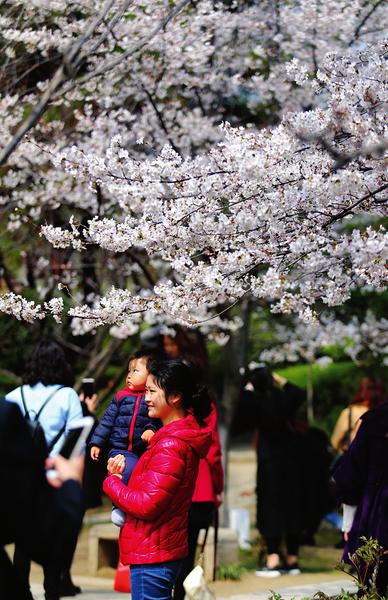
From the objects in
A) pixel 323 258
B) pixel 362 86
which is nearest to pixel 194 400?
pixel 323 258

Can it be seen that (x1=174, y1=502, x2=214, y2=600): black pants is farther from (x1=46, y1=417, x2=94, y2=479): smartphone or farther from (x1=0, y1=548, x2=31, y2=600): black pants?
(x1=0, y1=548, x2=31, y2=600): black pants

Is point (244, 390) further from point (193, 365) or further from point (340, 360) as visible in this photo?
point (340, 360)

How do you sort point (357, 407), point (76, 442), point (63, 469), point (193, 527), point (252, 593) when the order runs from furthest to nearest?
point (357, 407)
point (252, 593)
point (193, 527)
point (76, 442)
point (63, 469)

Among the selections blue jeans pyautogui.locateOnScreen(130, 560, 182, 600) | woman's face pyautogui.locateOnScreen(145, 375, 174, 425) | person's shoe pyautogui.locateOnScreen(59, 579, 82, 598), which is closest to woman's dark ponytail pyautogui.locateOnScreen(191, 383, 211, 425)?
woman's face pyautogui.locateOnScreen(145, 375, 174, 425)

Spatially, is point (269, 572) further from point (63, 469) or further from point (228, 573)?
point (63, 469)

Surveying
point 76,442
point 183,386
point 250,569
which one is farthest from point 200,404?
point 250,569

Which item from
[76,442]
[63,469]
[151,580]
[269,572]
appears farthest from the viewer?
[269,572]

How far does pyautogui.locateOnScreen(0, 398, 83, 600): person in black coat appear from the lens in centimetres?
307

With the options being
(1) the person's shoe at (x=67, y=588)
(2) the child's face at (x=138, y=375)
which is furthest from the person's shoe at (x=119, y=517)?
(1) the person's shoe at (x=67, y=588)

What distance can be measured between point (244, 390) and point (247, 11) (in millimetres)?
3505

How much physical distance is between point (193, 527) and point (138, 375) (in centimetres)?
104

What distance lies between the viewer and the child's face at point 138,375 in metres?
5.79

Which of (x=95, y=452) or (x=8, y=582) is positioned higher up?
(x=8, y=582)

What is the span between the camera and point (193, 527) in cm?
613
